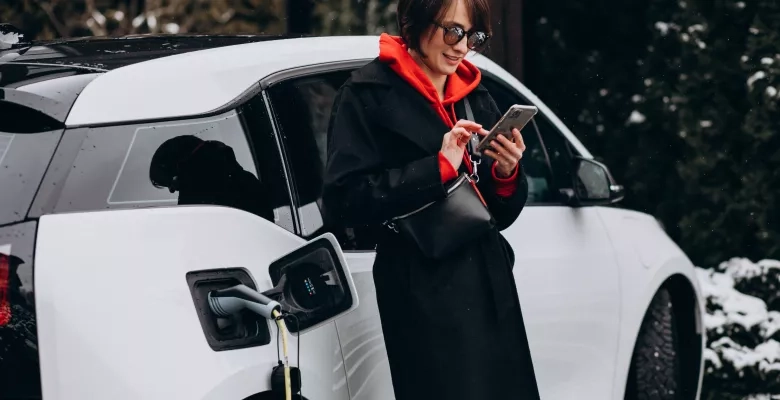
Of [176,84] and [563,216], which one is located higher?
[176,84]

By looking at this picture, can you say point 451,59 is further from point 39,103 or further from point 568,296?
point 568,296

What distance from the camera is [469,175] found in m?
3.48

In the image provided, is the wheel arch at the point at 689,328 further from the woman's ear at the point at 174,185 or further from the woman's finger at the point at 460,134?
the woman's ear at the point at 174,185

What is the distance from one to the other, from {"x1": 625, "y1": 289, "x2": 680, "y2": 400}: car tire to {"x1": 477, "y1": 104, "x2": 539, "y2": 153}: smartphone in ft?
7.21

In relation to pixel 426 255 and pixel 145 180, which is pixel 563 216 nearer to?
pixel 426 255

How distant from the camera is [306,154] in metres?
3.67

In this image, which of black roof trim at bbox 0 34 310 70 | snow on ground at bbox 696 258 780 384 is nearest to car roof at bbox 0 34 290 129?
black roof trim at bbox 0 34 310 70

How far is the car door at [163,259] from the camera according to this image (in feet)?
9.20

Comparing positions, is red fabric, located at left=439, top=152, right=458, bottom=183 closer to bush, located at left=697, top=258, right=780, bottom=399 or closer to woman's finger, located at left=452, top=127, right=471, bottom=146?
woman's finger, located at left=452, top=127, right=471, bottom=146

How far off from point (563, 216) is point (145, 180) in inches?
78.7

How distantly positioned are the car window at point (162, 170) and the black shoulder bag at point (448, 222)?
13.0 inches

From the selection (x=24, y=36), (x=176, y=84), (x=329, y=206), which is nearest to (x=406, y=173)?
(x=329, y=206)

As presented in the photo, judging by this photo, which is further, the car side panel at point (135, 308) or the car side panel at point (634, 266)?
the car side panel at point (634, 266)

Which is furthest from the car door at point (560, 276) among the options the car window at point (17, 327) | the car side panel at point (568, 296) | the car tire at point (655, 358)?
the car window at point (17, 327)
